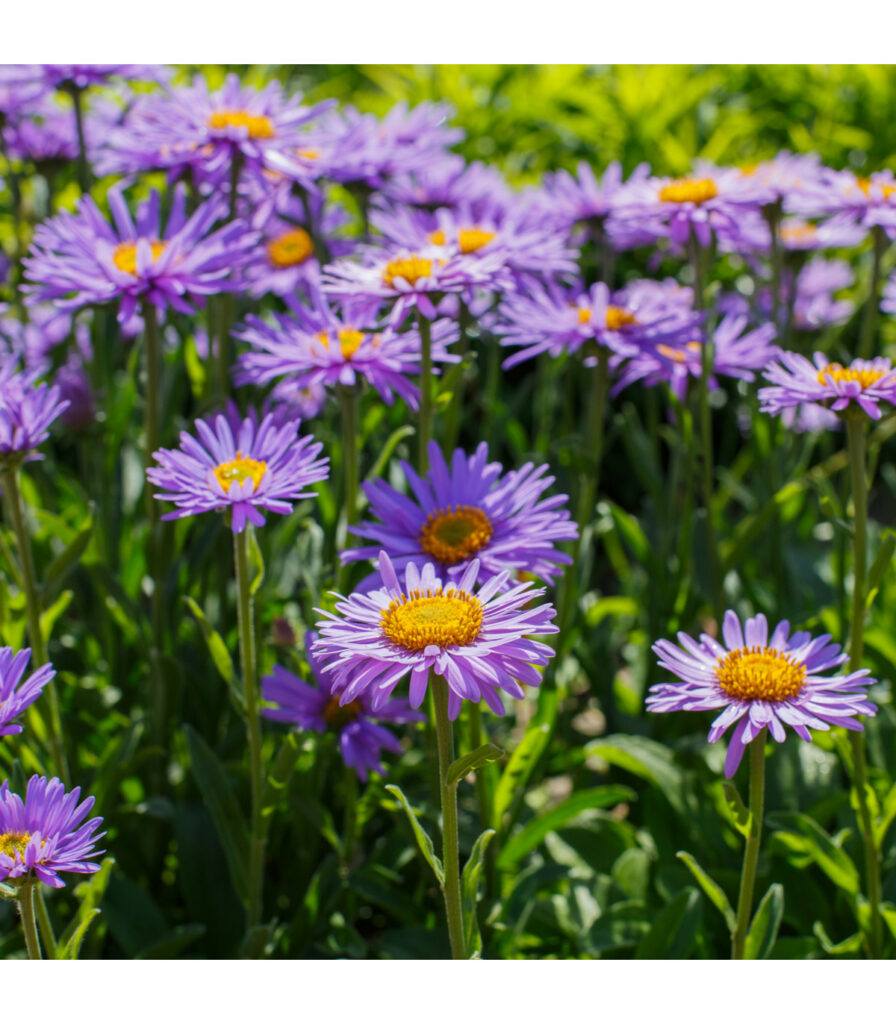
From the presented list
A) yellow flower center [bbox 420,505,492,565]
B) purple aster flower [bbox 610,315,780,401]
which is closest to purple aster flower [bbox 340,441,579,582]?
yellow flower center [bbox 420,505,492,565]

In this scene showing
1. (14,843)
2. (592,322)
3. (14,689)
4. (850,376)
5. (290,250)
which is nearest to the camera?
(14,843)

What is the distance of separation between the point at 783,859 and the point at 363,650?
1113 millimetres

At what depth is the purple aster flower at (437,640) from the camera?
1.23 meters

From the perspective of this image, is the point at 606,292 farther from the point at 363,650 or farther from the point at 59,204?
the point at 59,204

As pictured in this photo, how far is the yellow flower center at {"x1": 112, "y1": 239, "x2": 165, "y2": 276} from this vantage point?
1.82 m

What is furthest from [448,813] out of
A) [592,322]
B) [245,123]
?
[245,123]

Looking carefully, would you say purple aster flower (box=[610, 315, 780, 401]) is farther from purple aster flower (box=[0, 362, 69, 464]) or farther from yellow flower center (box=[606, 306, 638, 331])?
purple aster flower (box=[0, 362, 69, 464])

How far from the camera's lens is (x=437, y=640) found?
4.14 ft

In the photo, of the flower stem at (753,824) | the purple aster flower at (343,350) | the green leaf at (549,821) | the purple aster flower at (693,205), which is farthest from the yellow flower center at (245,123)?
the flower stem at (753,824)

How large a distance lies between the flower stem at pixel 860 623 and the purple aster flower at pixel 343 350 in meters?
0.57

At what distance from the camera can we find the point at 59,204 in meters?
3.36

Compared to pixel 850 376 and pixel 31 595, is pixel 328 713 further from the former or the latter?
pixel 850 376

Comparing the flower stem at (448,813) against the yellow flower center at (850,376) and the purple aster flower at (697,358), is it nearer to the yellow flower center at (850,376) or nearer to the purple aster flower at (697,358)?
the yellow flower center at (850,376)

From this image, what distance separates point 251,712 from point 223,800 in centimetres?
24
